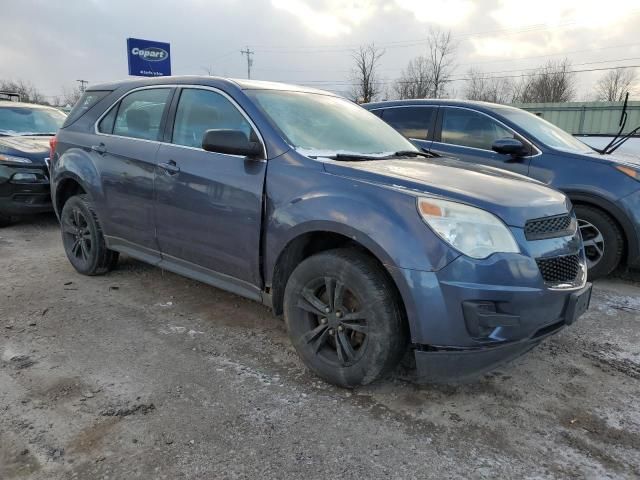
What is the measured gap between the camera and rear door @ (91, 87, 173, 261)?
12.9 ft

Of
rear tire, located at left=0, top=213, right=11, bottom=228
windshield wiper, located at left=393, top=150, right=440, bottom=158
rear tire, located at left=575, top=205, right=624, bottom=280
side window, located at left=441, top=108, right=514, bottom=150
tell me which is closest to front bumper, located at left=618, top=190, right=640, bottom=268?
rear tire, located at left=575, top=205, right=624, bottom=280

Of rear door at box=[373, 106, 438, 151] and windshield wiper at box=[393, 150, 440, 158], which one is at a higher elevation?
rear door at box=[373, 106, 438, 151]

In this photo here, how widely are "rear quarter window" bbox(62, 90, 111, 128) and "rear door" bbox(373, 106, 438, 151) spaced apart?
3.28 metres

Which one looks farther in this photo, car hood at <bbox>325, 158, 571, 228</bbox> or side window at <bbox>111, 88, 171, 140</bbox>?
side window at <bbox>111, 88, 171, 140</bbox>

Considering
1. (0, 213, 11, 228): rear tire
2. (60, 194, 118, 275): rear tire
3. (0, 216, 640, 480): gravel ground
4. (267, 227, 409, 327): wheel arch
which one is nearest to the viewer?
(0, 216, 640, 480): gravel ground

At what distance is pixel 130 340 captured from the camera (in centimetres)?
351

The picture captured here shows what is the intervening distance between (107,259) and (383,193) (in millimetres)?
3202

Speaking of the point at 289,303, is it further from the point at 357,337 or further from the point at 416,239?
the point at 416,239

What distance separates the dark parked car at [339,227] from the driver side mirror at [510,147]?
163cm

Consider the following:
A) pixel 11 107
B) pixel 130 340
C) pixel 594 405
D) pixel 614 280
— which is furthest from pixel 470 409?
pixel 11 107

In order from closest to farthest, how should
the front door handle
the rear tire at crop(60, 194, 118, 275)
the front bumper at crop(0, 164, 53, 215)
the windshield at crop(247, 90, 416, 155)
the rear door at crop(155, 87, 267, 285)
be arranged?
the rear door at crop(155, 87, 267, 285)
the windshield at crop(247, 90, 416, 155)
the front door handle
the rear tire at crop(60, 194, 118, 275)
the front bumper at crop(0, 164, 53, 215)

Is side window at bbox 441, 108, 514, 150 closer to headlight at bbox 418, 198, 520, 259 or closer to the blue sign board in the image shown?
headlight at bbox 418, 198, 520, 259

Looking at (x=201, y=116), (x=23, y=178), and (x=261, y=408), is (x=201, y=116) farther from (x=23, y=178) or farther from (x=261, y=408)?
(x=23, y=178)

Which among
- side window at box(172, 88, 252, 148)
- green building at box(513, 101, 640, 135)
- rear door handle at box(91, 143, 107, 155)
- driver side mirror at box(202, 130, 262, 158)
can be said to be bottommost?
rear door handle at box(91, 143, 107, 155)
